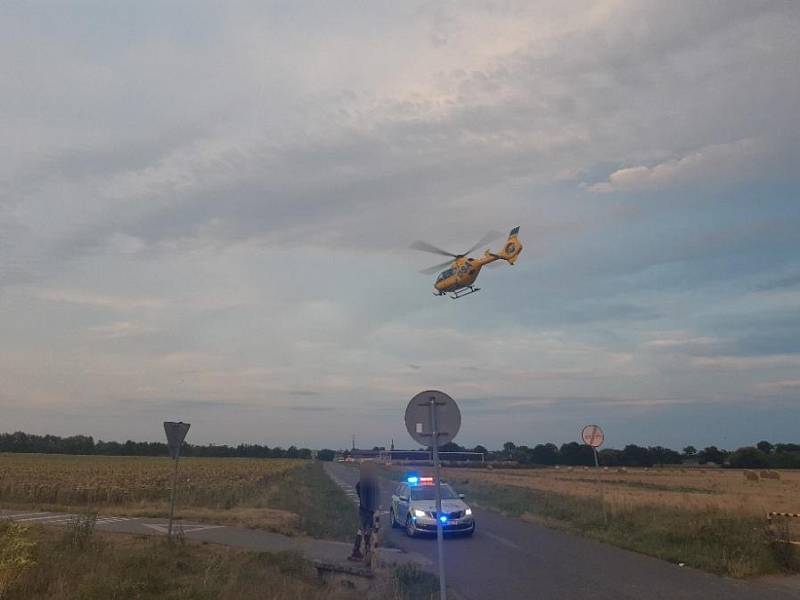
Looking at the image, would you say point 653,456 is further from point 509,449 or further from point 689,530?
point 689,530

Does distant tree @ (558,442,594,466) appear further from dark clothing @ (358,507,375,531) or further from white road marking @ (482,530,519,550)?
dark clothing @ (358,507,375,531)

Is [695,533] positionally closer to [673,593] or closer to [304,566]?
[673,593]

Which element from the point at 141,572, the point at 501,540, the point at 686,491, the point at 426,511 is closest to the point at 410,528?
the point at 426,511

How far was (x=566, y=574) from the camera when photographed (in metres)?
12.6

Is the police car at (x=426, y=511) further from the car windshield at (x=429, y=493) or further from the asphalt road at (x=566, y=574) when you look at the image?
the asphalt road at (x=566, y=574)

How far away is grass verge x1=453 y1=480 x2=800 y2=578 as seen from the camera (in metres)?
13.3

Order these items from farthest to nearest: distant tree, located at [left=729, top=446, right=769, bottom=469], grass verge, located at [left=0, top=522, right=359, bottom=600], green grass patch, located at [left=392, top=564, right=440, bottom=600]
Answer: distant tree, located at [left=729, top=446, right=769, bottom=469] < green grass patch, located at [left=392, top=564, right=440, bottom=600] < grass verge, located at [left=0, top=522, right=359, bottom=600]

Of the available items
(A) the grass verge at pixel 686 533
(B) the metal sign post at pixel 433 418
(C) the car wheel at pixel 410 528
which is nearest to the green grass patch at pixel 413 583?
(B) the metal sign post at pixel 433 418

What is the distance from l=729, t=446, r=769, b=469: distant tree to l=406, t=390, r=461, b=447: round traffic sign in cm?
11357

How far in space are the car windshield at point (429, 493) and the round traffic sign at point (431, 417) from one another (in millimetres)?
9994

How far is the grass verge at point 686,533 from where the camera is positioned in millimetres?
13302

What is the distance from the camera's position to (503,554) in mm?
15133

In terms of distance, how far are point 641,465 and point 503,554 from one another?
11412 cm

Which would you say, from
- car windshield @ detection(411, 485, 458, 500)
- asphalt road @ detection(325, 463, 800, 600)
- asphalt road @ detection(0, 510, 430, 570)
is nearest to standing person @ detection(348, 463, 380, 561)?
asphalt road @ detection(0, 510, 430, 570)
